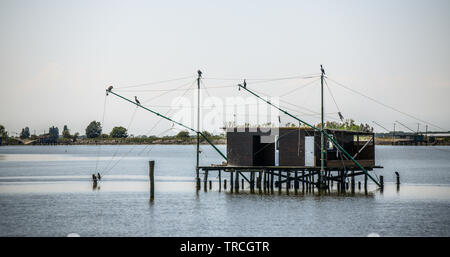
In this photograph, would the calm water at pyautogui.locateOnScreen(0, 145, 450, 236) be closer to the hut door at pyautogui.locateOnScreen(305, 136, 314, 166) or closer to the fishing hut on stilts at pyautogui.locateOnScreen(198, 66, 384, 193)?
the fishing hut on stilts at pyautogui.locateOnScreen(198, 66, 384, 193)

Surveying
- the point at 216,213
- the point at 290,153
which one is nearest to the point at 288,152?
the point at 290,153

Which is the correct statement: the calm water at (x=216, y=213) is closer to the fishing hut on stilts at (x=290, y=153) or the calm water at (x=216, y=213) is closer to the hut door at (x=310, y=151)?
the fishing hut on stilts at (x=290, y=153)

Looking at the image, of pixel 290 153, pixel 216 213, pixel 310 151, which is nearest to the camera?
pixel 216 213

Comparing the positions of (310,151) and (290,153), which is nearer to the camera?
(290,153)

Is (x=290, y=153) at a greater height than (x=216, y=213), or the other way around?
(x=290, y=153)

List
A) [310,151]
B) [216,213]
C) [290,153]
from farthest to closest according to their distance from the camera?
[310,151]
[290,153]
[216,213]

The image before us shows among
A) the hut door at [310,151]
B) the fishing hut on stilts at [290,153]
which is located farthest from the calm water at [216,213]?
the hut door at [310,151]

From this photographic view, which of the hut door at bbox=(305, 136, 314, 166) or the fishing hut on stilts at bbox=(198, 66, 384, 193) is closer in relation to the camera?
the fishing hut on stilts at bbox=(198, 66, 384, 193)

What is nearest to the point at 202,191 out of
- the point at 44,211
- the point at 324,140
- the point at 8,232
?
the point at 324,140

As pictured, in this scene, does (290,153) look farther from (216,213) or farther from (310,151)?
(216,213)

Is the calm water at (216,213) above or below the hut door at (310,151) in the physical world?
below

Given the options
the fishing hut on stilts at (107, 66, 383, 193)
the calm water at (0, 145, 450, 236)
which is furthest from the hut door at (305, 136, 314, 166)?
the calm water at (0, 145, 450, 236)

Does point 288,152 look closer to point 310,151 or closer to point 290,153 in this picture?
point 290,153
